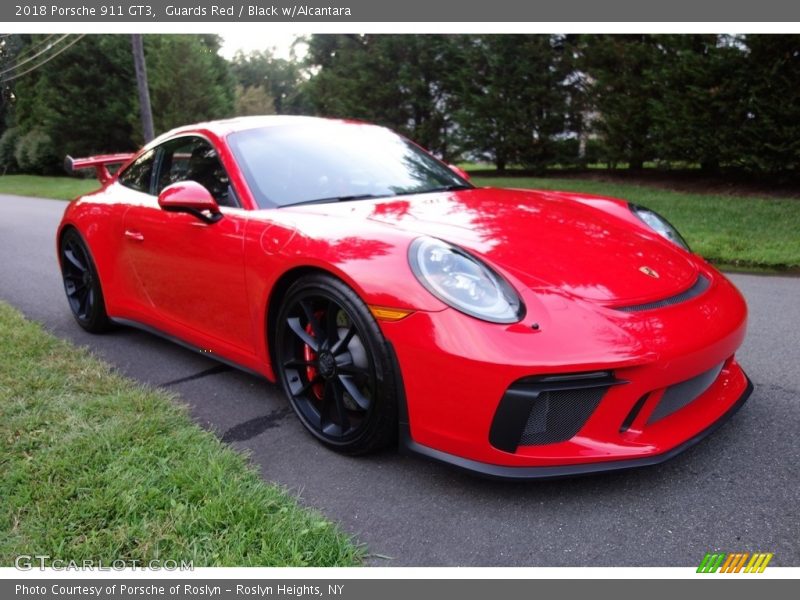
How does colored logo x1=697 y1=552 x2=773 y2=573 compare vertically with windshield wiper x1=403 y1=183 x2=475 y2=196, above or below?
below

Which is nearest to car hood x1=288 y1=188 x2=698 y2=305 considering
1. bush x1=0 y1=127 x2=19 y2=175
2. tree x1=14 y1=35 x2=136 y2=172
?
tree x1=14 y1=35 x2=136 y2=172

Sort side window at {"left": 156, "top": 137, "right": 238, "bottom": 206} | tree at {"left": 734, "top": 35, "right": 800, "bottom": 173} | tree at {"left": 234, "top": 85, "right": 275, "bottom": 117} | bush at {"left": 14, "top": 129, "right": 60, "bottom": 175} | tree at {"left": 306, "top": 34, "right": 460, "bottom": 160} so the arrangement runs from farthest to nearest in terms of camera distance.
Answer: tree at {"left": 234, "top": 85, "right": 275, "bottom": 117} < bush at {"left": 14, "top": 129, "right": 60, "bottom": 175} < tree at {"left": 306, "top": 34, "right": 460, "bottom": 160} < tree at {"left": 734, "top": 35, "right": 800, "bottom": 173} < side window at {"left": 156, "top": 137, "right": 238, "bottom": 206}

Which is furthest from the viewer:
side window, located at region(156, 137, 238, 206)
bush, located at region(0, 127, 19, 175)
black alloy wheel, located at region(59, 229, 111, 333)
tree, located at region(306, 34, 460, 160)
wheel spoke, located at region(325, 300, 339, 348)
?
bush, located at region(0, 127, 19, 175)

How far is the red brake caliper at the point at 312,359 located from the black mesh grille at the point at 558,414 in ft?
3.09

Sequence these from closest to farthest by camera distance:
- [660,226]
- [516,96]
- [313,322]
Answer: [313,322], [660,226], [516,96]

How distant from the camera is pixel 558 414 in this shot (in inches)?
80.6

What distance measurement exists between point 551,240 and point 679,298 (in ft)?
1.70

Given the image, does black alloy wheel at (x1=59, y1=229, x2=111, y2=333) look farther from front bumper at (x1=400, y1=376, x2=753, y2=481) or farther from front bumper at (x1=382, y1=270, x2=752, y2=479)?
front bumper at (x1=400, y1=376, x2=753, y2=481)

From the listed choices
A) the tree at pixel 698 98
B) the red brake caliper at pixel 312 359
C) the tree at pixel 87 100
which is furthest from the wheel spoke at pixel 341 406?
the tree at pixel 87 100

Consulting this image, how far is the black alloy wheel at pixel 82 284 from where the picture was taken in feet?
13.6

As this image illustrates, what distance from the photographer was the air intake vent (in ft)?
6.54

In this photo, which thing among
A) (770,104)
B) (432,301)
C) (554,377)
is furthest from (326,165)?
(770,104)

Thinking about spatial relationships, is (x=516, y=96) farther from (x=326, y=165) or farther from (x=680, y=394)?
(x=680, y=394)

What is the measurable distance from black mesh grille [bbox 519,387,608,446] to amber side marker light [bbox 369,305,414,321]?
20.5 inches
